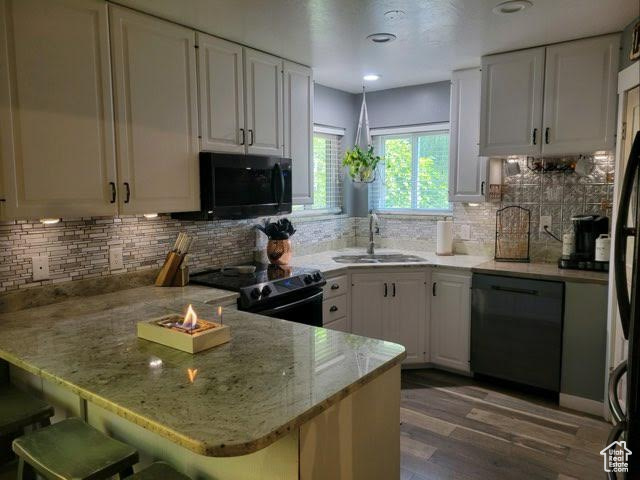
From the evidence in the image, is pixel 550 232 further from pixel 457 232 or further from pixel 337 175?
pixel 337 175

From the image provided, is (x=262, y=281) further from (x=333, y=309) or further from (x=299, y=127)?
(x=299, y=127)

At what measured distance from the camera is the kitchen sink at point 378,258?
3830 millimetres

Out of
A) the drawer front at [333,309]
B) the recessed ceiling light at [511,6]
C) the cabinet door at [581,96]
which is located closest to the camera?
the recessed ceiling light at [511,6]

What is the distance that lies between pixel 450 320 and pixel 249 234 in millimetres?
1667

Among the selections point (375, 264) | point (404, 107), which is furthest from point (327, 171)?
point (375, 264)

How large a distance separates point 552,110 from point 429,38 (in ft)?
3.24

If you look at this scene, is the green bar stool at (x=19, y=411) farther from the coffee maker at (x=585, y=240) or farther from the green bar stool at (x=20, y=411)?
the coffee maker at (x=585, y=240)

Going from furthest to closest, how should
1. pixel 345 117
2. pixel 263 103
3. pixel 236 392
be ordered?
1. pixel 345 117
2. pixel 263 103
3. pixel 236 392

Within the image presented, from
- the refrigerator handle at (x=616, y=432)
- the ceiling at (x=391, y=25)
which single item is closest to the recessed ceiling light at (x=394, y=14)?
the ceiling at (x=391, y=25)

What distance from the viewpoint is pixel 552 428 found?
9.36ft

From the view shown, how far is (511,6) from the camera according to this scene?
7.84ft

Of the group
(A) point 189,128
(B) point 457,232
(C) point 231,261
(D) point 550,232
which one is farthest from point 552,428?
(A) point 189,128

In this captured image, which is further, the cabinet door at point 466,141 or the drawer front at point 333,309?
the cabinet door at point 466,141

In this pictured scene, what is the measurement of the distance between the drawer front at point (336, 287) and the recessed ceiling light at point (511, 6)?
1960mm
